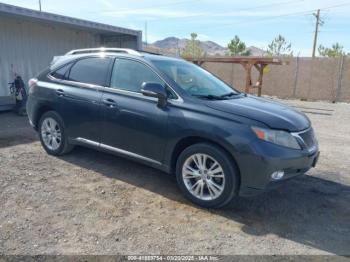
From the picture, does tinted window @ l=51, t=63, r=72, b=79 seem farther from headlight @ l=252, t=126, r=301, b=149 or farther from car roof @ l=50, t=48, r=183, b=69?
headlight @ l=252, t=126, r=301, b=149

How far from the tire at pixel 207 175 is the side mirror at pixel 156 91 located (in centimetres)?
67

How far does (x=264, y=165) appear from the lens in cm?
358

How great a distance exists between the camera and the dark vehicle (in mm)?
3701

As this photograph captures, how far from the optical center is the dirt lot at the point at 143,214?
323 cm

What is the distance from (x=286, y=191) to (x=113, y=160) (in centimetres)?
276

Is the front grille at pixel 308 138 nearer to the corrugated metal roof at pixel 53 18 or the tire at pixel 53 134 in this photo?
the tire at pixel 53 134

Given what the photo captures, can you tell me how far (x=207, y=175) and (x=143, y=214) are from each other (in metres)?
0.86

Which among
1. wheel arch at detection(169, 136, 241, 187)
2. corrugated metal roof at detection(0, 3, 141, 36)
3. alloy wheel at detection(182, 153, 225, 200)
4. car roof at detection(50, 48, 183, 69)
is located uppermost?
corrugated metal roof at detection(0, 3, 141, 36)

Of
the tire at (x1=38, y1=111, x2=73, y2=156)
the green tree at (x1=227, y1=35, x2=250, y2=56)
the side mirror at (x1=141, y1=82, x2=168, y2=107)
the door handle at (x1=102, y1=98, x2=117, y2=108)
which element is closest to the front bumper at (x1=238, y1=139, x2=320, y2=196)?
the side mirror at (x1=141, y1=82, x2=168, y2=107)

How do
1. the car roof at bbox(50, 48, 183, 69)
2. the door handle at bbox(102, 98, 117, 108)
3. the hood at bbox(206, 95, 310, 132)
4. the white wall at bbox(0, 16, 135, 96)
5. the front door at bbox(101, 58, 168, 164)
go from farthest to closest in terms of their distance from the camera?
the white wall at bbox(0, 16, 135, 96), the car roof at bbox(50, 48, 183, 69), the door handle at bbox(102, 98, 117, 108), the front door at bbox(101, 58, 168, 164), the hood at bbox(206, 95, 310, 132)

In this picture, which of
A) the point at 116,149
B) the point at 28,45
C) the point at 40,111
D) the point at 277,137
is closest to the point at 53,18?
the point at 28,45

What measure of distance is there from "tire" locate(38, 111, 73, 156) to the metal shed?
511cm

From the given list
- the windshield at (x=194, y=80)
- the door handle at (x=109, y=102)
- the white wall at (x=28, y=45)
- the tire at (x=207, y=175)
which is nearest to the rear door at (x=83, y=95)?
the door handle at (x=109, y=102)

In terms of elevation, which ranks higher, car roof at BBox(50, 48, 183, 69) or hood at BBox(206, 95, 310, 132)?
car roof at BBox(50, 48, 183, 69)
